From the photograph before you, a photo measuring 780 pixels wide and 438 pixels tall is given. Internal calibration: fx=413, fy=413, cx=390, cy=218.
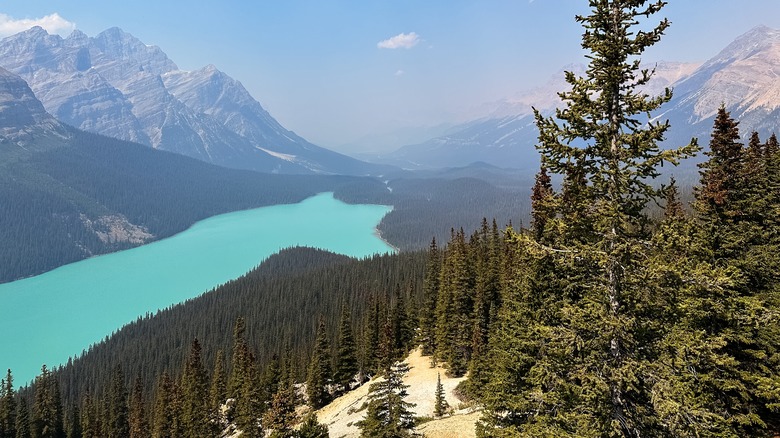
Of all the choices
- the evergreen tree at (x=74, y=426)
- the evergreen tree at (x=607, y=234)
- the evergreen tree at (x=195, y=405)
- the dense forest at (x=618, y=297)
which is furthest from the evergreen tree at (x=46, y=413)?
the evergreen tree at (x=607, y=234)

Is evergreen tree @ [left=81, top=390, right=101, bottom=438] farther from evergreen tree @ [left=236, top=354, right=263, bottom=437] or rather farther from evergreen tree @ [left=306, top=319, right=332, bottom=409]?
evergreen tree @ [left=306, top=319, right=332, bottom=409]

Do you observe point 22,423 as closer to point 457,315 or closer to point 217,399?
point 217,399

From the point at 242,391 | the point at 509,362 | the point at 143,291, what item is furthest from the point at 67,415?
the point at 143,291

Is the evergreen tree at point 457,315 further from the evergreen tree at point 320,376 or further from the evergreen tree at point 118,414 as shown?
the evergreen tree at point 118,414

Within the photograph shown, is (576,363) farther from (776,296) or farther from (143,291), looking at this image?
(143,291)

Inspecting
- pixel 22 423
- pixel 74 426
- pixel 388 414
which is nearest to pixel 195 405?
pixel 22 423

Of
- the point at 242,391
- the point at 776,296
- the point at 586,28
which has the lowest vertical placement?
the point at 242,391

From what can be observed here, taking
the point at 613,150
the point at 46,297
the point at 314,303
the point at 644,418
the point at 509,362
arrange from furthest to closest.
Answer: the point at 46,297, the point at 314,303, the point at 509,362, the point at 613,150, the point at 644,418
